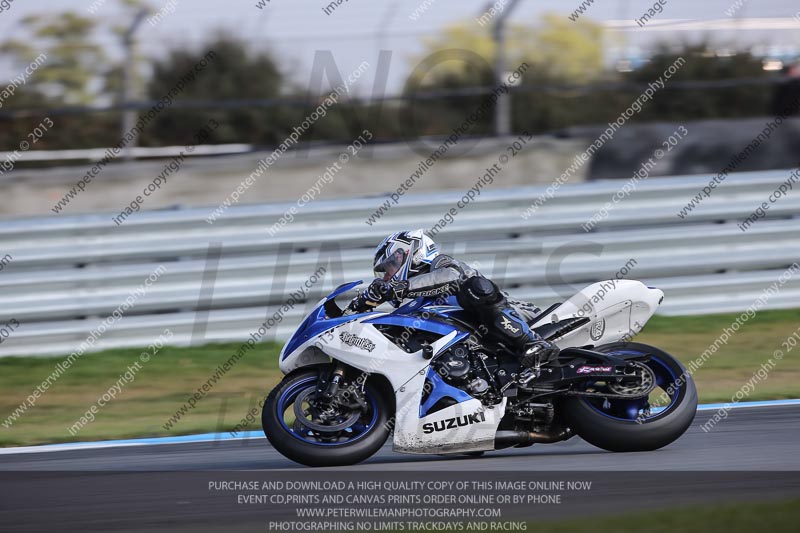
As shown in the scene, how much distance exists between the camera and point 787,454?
6512mm

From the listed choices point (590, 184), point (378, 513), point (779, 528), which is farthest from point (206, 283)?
point (779, 528)

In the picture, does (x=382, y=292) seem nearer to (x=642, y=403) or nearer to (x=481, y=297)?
(x=481, y=297)

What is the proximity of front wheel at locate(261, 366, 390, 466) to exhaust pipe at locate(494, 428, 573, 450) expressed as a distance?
0.68m

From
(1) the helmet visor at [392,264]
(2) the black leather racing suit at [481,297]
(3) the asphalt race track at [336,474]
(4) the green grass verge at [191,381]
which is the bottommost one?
(4) the green grass verge at [191,381]

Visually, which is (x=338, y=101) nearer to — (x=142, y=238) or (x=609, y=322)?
(x=142, y=238)

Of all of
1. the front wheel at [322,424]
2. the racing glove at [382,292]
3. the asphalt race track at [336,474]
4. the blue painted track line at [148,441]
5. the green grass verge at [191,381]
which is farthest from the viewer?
the green grass verge at [191,381]

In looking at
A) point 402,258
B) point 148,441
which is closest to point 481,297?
point 402,258

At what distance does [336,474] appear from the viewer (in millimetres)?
6176

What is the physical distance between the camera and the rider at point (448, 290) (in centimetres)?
658

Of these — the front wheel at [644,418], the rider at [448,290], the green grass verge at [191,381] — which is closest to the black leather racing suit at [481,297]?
the rider at [448,290]

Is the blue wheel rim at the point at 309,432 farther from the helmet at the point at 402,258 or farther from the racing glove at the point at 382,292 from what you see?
the helmet at the point at 402,258

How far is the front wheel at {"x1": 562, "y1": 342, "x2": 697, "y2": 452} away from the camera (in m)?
6.58

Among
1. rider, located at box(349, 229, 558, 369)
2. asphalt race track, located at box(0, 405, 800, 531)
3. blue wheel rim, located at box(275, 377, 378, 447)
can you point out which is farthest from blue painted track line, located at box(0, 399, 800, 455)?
rider, located at box(349, 229, 558, 369)

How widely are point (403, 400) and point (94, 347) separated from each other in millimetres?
4878
